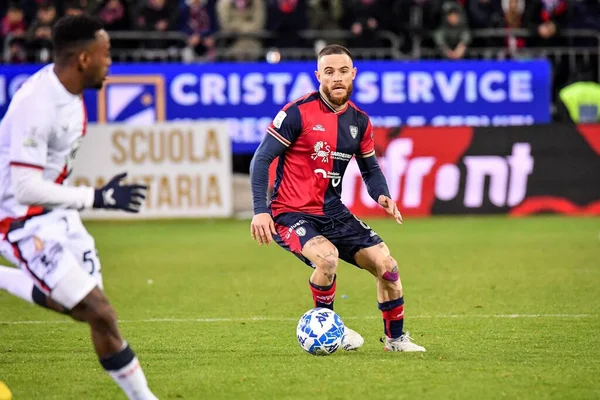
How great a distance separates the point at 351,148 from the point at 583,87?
14.2 m

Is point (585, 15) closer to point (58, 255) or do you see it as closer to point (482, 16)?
point (482, 16)

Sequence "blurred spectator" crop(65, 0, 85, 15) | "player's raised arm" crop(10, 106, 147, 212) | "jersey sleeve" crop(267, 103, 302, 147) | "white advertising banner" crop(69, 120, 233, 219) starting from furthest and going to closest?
"blurred spectator" crop(65, 0, 85, 15), "white advertising banner" crop(69, 120, 233, 219), "jersey sleeve" crop(267, 103, 302, 147), "player's raised arm" crop(10, 106, 147, 212)

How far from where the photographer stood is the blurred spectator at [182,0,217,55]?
21888mm

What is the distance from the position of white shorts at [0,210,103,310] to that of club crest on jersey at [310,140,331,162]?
2377mm

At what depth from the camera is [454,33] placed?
21672 millimetres

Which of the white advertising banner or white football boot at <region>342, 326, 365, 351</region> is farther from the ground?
white football boot at <region>342, 326, 365, 351</region>

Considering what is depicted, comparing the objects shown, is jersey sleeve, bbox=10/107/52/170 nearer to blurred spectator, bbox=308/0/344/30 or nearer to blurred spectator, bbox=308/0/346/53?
blurred spectator, bbox=308/0/346/53

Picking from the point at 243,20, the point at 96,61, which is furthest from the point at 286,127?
the point at 243,20

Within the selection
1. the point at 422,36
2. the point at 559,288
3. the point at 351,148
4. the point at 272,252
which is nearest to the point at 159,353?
the point at 351,148

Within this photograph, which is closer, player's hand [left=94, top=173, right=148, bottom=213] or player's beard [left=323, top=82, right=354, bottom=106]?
player's hand [left=94, top=173, right=148, bottom=213]

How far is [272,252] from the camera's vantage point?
16109mm

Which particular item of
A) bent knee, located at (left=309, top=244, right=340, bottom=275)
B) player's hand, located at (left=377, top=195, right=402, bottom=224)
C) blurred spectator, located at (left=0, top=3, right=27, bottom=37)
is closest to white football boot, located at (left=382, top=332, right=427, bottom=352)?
bent knee, located at (left=309, top=244, right=340, bottom=275)

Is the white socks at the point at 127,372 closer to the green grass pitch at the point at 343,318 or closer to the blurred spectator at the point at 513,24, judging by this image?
the green grass pitch at the point at 343,318

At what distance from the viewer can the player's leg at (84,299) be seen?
6.08m
